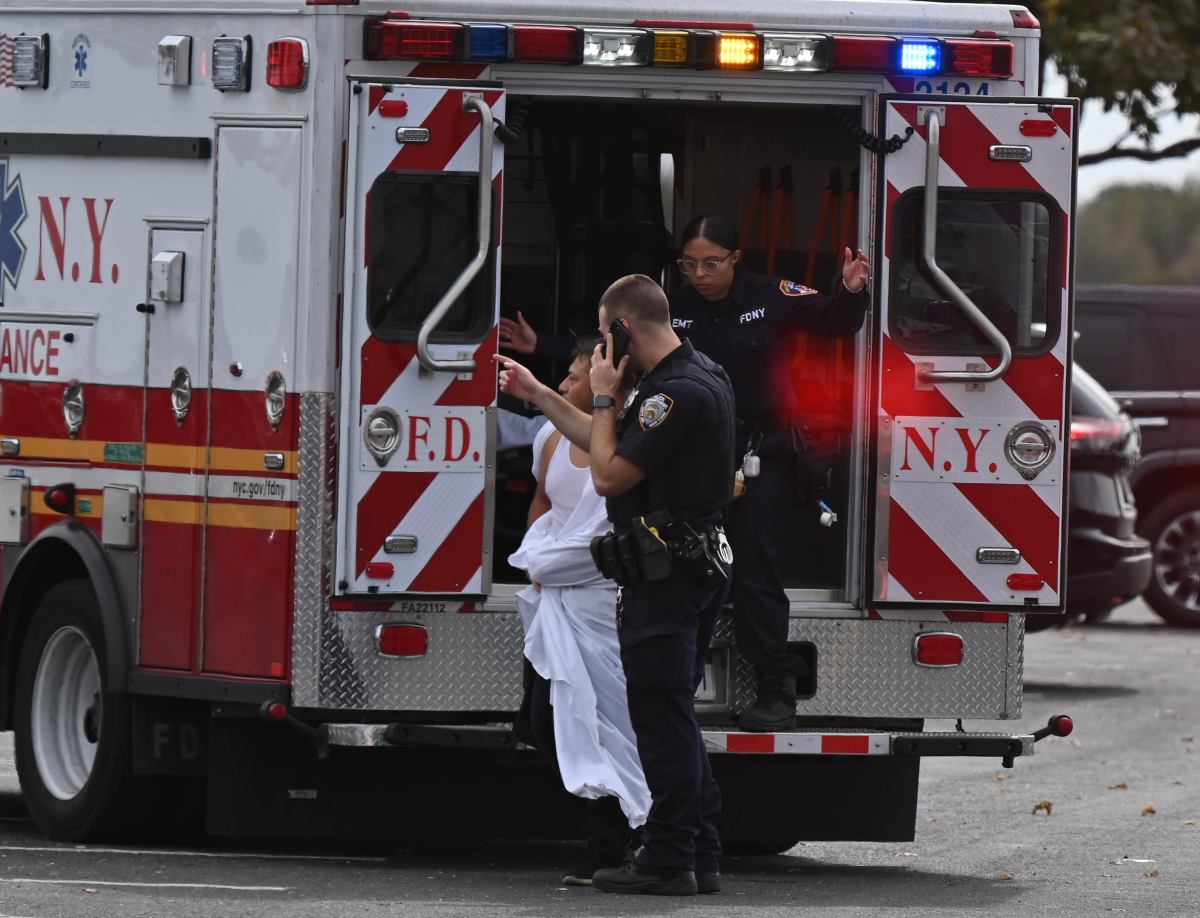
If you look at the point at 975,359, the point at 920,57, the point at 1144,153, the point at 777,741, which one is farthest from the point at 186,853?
the point at 1144,153

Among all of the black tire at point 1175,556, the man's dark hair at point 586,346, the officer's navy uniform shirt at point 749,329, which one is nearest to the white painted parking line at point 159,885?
the man's dark hair at point 586,346

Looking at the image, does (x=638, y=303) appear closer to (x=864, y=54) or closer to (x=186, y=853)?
(x=864, y=54)

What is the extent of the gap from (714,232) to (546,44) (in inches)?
38.6

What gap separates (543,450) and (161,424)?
1.27 meters

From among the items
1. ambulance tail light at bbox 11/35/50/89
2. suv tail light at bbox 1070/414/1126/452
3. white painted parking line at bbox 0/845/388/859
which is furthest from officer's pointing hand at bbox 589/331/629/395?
suv tail light at bbox 1070/414/1126/452

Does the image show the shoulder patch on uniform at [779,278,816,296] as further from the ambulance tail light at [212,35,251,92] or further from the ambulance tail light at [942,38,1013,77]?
the ambulance tail light at [212,35,251,92]

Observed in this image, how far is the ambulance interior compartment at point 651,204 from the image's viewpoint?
1000 cm

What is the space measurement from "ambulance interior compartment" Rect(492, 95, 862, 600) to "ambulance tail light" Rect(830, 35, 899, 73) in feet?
3.54

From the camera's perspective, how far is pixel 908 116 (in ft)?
28.6

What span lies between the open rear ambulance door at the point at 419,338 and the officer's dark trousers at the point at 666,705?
0.69 metres

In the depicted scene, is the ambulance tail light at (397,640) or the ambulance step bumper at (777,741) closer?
the ambulance step bumper at (777,741)

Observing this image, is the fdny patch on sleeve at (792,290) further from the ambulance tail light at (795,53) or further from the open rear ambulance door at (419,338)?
the open rear ambulance door at (419,338)

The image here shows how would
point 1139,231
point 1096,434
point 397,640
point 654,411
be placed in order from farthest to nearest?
point 1139,231 < point 1096,434 < point 397,640 < point 654,411

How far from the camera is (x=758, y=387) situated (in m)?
9.14
